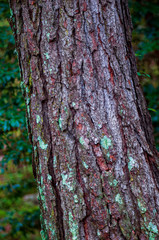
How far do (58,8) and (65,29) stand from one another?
0.13 meters

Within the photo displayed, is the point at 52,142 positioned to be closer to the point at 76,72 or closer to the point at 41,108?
the point at 41,108

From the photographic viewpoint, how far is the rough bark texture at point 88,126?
1.19m

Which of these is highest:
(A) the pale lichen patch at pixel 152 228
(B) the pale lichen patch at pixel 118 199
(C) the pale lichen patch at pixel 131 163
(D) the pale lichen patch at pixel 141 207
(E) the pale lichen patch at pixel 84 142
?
(E) the pale lichen patch at pixel 84 142

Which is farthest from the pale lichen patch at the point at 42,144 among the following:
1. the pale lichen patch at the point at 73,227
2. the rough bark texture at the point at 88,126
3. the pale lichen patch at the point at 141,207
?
the pale lichen patch at the point at 141,207

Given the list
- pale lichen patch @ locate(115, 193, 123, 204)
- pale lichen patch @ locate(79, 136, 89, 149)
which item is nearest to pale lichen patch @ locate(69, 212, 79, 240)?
pale lichen patch @ locate(115, 193, 123, 204)

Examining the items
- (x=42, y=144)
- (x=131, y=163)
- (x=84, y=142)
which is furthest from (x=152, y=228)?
(x=42, y=144)

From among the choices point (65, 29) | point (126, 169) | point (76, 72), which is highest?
point (65, 29)

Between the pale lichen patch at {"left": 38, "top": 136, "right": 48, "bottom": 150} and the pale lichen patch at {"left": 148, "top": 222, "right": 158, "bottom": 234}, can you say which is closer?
the pale lichen patch at {"left": 148, "top": 222, "right": 158, "bottom": 234}

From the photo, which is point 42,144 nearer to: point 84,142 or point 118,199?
point 84,142

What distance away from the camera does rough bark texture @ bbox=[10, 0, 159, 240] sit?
1190 millimetres

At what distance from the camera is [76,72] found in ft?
4.03

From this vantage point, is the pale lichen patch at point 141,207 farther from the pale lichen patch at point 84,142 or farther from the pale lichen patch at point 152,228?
the pale lichen patch at point 84,142

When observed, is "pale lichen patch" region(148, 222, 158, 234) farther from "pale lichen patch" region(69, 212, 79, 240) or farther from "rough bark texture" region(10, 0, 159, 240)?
"pale lichen patch" region(69, 212, 79, 240)

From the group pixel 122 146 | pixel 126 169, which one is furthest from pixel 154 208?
pixel 122 146
